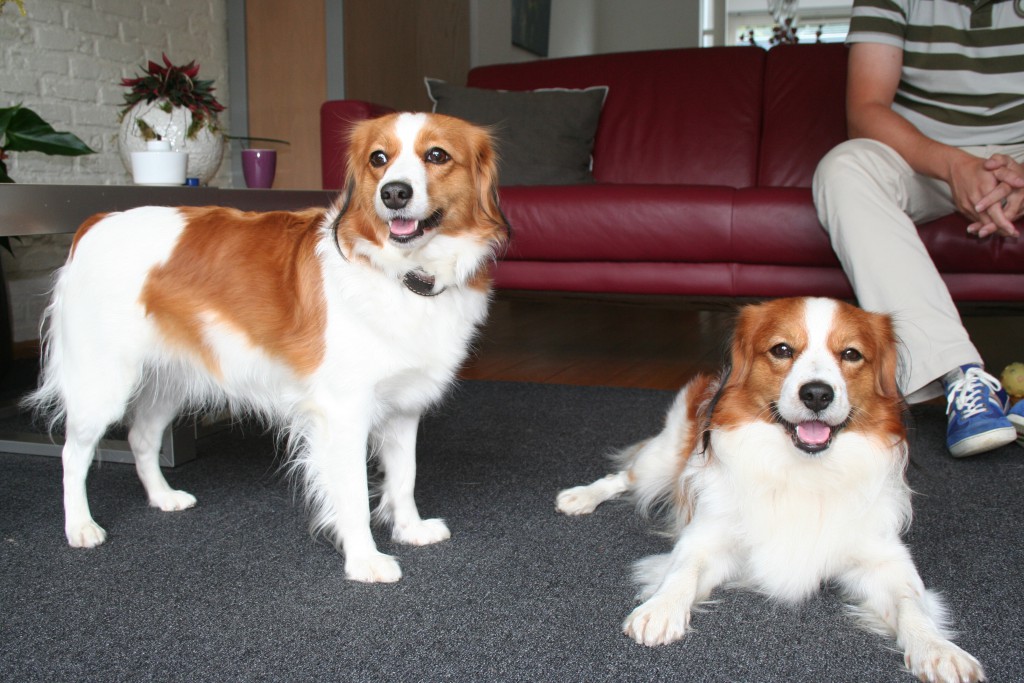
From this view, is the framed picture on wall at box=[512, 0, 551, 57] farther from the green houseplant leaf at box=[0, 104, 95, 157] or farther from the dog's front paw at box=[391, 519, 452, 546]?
Answer: the dog's front paw at box=[391, 519, 452, 546]

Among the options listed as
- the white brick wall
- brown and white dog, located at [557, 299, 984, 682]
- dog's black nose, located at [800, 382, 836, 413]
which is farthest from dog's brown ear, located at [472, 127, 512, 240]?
the white brick wall

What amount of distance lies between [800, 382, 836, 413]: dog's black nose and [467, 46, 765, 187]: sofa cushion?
233cm

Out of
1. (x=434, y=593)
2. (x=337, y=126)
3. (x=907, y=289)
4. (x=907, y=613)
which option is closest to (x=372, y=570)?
(x=434, y=593)

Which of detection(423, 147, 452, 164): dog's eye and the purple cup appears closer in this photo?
detection(423, 147, 452, 164): dog's eye

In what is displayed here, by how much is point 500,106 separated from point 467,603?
2.41m

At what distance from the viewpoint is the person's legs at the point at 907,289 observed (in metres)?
2.00

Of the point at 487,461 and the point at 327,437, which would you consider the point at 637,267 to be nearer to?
the point at 487,461

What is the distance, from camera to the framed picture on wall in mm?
5949

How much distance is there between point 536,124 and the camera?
3.35 metres

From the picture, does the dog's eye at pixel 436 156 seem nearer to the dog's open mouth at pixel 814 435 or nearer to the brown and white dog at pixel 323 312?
the brown and white dog at pixel 323 312

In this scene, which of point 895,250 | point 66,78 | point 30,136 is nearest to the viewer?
point 895,250

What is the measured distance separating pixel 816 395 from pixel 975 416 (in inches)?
34.2

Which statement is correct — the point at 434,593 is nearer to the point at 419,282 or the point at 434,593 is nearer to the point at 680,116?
the point at 419,282

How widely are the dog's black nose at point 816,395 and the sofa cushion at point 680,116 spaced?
2334 millimetres
